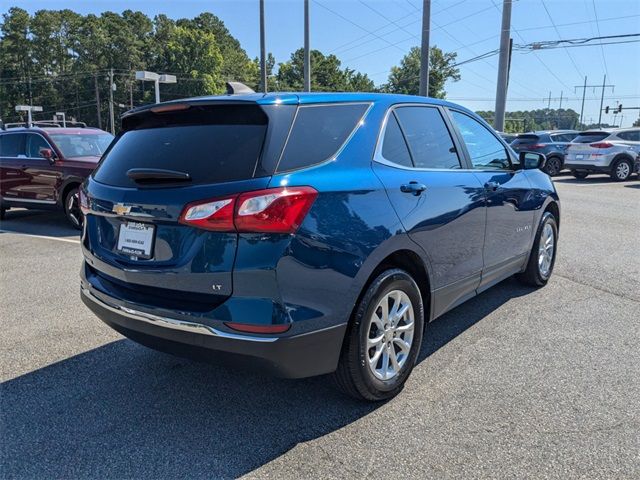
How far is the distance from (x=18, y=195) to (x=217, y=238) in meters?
8.91

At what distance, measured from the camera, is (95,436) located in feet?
8.75

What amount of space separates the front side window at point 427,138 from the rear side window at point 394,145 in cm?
7

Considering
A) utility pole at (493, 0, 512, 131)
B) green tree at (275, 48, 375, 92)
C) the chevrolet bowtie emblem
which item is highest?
green tree at (275, 48, 375, 92)

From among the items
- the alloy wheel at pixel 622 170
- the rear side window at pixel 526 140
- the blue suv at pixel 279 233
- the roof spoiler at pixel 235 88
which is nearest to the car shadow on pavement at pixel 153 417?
the blue suv at pixel 279 233

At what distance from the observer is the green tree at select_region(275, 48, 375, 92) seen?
72537 millimetres

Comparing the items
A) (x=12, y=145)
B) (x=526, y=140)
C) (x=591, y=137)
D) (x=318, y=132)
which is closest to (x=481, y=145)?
(x=318, y=132)

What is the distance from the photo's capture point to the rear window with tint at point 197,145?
8.23ft

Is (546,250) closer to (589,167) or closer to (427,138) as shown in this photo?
(427,138)

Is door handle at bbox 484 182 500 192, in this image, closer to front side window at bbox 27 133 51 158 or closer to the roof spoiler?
the roof spoiler

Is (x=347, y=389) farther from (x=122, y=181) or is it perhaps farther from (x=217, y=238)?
(x=122, y=181)

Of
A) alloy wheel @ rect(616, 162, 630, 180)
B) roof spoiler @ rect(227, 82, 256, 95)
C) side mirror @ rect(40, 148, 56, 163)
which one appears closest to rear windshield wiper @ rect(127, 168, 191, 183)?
roof spoiler @ rect(227, 82, 256, 95)

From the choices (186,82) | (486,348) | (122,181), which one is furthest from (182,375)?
(186,82)

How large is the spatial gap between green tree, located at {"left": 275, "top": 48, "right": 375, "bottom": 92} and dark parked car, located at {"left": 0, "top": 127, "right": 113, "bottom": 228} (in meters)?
63.7

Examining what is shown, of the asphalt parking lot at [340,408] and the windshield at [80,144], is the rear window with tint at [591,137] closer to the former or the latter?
the asphalt parking lot at [340,408]
